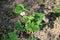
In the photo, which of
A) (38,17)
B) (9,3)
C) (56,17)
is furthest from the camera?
(9,3)

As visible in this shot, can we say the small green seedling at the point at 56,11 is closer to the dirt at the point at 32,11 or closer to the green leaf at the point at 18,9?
the dirt at the point at 32,11

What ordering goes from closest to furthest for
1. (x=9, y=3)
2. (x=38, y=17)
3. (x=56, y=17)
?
(x=38, y=17), (x=56, y=17), (x=9, y=3)

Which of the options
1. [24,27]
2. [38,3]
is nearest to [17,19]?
[24,27]

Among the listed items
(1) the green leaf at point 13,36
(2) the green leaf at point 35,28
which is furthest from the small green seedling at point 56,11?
(1) the green leaf at point 13,36

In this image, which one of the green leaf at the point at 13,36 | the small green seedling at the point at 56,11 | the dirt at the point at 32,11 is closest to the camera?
the green leaf at the point at 13,36

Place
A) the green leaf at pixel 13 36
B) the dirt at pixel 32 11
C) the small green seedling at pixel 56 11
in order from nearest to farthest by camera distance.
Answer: the green leaf at pixel 13 36 → the dirt at pixel 32 11 → the small green seedling at pixel 56 11

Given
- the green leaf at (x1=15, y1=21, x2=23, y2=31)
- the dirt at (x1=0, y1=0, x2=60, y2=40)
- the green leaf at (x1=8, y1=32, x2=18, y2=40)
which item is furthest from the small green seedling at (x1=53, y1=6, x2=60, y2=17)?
the green leaf at (x1=8, y1=32, x2=18, y2=40)

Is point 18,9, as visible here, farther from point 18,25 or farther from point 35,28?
point 35,28

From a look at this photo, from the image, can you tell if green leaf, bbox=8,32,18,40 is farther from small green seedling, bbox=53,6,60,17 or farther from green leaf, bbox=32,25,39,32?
small green seedling, bbox=53,6,60,17

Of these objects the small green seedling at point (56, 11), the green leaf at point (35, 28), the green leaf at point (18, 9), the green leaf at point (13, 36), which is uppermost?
the green leaf at point (18, 9)

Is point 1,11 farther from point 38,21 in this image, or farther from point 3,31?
point 38,21

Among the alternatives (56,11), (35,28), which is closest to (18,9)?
(35,28)
